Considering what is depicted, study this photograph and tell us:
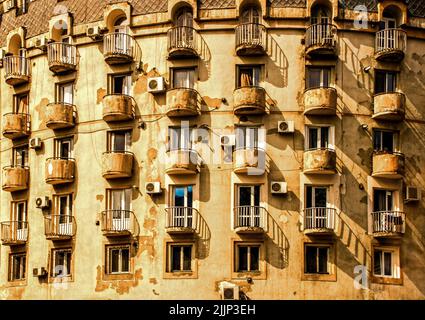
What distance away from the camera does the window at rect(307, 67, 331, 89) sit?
1681 inches

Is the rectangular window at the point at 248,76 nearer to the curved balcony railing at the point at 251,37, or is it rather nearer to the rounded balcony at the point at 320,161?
the curved balcony railing at the point at 251,37

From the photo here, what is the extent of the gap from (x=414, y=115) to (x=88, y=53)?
14251 millimetres

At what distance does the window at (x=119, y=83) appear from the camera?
144ft

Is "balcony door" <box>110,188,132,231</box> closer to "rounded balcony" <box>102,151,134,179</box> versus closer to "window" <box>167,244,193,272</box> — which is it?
"rounded balcony" <box>102,151,134,179</box>

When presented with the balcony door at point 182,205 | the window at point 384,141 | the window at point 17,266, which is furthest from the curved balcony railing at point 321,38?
the window at point 17,266

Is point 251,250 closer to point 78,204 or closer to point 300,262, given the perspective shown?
point 300,262

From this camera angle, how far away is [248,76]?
4275cm

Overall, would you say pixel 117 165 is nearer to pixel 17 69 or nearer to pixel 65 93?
pixel 65 93

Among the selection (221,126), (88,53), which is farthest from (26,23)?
(221,126)

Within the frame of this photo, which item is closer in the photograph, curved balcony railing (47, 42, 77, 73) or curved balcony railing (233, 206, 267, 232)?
curved balcony railing (233, 206, 267, 232)

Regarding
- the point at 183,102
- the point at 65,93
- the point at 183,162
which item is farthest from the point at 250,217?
the point at 65,93

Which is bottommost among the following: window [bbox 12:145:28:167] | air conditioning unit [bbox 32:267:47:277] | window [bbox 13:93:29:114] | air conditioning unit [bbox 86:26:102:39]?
air conditioning unit [bbox 32:267:47:277]

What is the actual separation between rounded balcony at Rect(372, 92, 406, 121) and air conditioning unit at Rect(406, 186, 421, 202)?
9.70 feet

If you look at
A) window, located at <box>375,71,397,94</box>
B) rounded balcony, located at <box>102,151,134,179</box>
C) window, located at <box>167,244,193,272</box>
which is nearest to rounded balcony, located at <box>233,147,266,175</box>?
window, located at <box>167,244,193,272</box>
